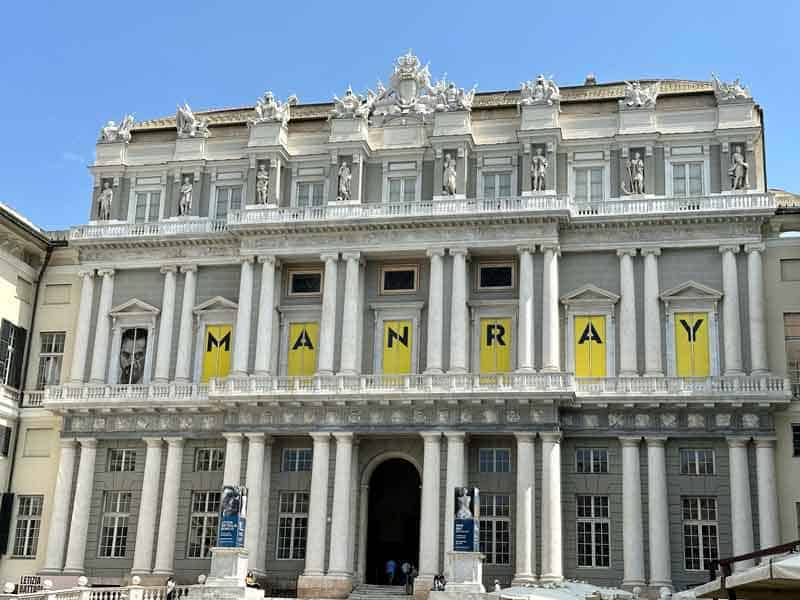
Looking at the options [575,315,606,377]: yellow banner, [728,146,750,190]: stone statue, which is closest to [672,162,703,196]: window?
[728,146,750,190]: stone statue

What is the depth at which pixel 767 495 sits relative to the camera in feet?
137

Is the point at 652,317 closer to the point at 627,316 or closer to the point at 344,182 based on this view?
the point at 627,316

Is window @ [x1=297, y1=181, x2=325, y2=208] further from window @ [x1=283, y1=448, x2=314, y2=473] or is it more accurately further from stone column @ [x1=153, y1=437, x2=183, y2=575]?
stone column @ [x1=153, y1=437, x2=183, y2=575]

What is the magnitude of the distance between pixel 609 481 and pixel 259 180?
2166 centimetres

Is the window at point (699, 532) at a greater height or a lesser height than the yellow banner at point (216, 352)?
lesser

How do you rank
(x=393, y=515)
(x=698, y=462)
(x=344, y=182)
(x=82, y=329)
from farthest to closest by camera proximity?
(x=82, y=329), (x=344, y=182), (x=393, y=515), (x=698, y=462)

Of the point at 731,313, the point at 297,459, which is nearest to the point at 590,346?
the point at 731,313

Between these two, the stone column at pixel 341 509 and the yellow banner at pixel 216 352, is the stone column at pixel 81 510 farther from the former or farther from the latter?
the stone column at pixel 341 509

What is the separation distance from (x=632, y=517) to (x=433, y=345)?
11.1 m

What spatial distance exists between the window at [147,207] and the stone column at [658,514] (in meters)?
26.5

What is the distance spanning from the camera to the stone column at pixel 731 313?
Result: 1726 inches

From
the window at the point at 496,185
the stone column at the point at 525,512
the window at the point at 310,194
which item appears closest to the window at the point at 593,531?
the stone column at the point at 525,512

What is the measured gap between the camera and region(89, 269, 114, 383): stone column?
49.9 meters

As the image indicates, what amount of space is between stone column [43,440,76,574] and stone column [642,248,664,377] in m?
26.7
